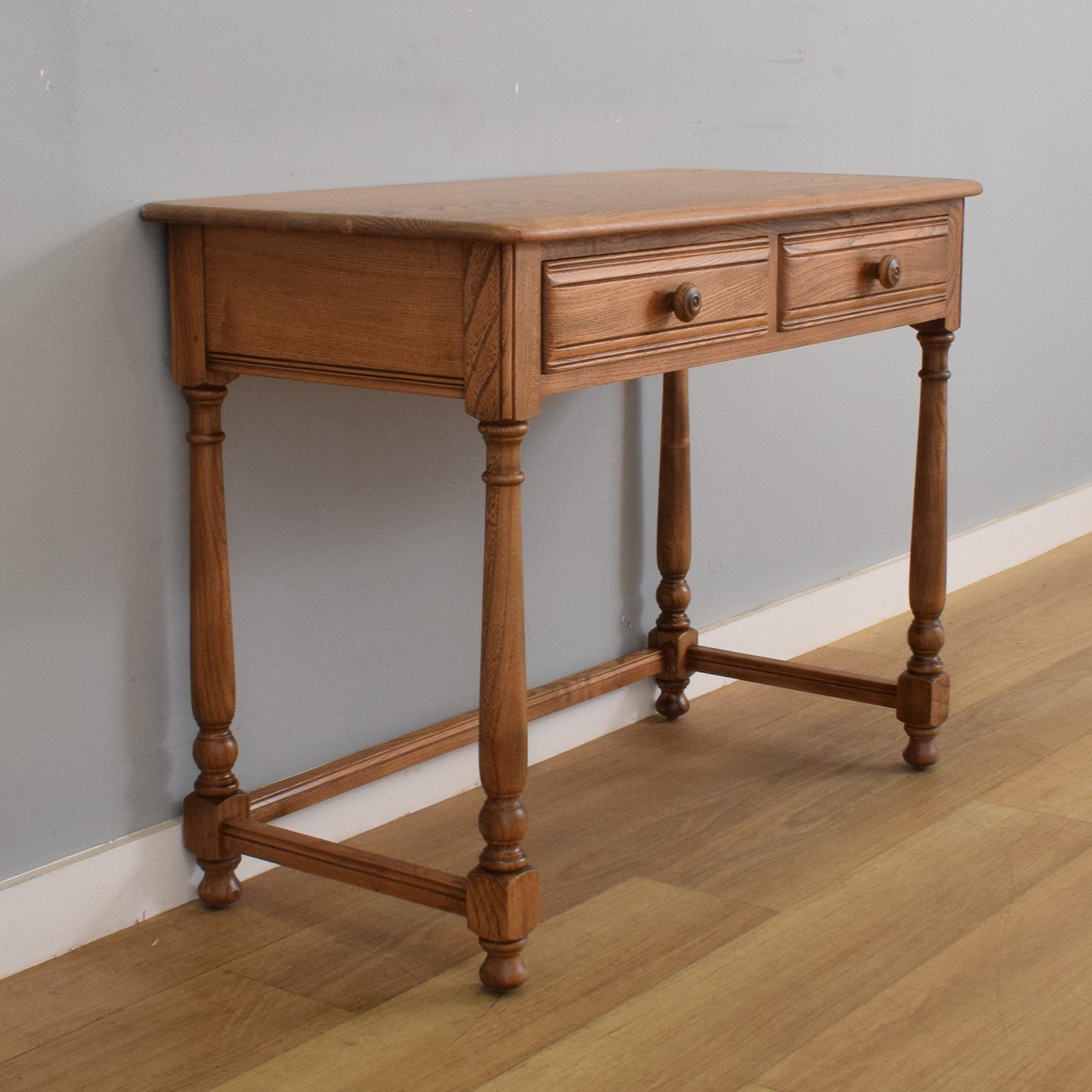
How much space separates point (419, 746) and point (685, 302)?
0.75m

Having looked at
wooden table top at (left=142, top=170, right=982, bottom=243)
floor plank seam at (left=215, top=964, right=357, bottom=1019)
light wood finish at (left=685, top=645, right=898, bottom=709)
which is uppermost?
wooden table top at (left=142, top=170, right=982, bottom=243)

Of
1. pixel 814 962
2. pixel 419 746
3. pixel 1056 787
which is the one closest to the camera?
pixel 814 962

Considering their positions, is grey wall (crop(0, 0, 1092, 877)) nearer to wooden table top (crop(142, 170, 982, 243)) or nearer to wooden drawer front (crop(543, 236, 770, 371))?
wooden table top (crop(142, 170, 982, 243))

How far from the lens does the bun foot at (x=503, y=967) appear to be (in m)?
1.75

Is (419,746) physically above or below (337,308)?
below

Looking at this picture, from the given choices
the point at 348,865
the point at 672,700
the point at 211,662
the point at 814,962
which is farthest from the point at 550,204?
the point at 672,700

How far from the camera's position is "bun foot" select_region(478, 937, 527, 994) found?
1.75m

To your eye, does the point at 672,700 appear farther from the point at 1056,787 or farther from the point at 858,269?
the point at 858,269

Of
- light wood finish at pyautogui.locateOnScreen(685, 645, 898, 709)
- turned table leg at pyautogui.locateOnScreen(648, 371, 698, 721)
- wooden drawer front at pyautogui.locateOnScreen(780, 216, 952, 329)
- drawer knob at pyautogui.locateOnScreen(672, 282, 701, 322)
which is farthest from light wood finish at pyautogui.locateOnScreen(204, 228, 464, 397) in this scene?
light wood finish at pyautogui.locateOnScreen(685, 645, 898, 709)

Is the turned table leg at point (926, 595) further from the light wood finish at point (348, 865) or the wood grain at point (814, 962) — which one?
the light wood finish at point (348, 865)

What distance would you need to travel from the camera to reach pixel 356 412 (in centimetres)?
213

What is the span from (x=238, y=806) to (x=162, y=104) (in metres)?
0.80

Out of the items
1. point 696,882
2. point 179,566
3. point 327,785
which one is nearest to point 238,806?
point 327,785

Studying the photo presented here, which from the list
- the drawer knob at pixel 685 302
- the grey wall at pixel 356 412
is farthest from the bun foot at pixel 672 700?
the drawer knob at pixel 685 302
